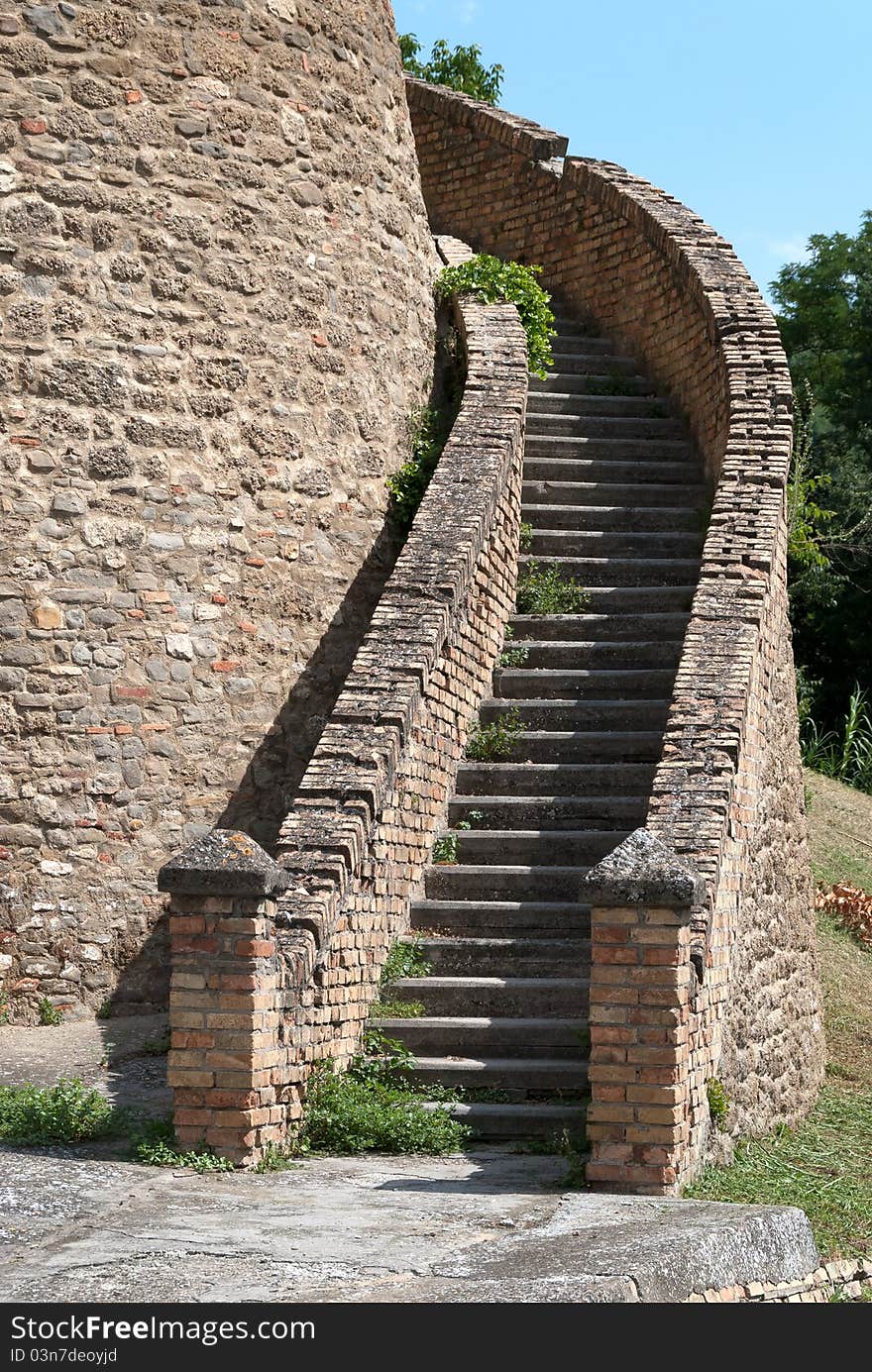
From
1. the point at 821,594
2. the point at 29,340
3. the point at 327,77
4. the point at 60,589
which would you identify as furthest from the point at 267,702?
the point at 821,594

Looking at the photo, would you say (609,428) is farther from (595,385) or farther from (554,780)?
(554,780)

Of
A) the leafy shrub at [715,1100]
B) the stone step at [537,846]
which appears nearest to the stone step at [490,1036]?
the leafy shrub at [715,1100]

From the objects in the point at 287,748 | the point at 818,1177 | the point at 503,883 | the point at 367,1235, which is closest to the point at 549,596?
the point at 287,748

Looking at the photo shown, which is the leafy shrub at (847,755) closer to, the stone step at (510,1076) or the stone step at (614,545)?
the stone step at (614,545)

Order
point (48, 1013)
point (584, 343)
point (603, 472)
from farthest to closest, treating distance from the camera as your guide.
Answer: point (584, 343), point (603, 472), point (48, 1013)

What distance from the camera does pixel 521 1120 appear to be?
263 inches

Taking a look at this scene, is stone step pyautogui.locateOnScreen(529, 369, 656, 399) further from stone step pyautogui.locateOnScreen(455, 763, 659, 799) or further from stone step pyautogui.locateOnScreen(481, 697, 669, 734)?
stone step pyautogui.locateOnScreen(455, 763, 659, 799)

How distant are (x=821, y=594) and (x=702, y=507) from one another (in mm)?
10834

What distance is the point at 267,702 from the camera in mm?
8688

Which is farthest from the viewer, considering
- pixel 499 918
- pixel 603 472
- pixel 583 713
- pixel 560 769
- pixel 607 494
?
pixel 603 472

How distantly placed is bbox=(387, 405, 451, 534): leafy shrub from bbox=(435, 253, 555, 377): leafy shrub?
1319 millimetres

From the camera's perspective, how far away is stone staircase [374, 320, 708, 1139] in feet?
23.4

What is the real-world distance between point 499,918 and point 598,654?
84.0 inches

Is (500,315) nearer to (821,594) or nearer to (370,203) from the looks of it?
(370,203)
